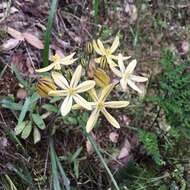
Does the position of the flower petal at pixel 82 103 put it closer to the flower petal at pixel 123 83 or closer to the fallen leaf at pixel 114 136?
the flower petal at pixel 123 83

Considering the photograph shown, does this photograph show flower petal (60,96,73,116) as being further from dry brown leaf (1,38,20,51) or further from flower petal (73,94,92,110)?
dry brown leaf (1,38,20,51)

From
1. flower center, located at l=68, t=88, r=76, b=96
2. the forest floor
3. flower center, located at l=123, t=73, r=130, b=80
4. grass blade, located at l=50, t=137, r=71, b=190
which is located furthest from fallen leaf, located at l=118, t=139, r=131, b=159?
flower center, located at l=68, t=88, r=76, b=96

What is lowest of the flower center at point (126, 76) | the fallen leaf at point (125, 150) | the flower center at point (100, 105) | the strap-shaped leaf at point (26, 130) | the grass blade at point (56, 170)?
the fallen leaf at point (125, 150)

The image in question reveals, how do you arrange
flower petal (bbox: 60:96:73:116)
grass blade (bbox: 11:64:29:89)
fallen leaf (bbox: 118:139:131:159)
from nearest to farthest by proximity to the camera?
flower petal (bbox: 60:96:73:116), grass blade (bbox: 11:64:29:89), fallen leaf (bbox: 118:139:131:159)

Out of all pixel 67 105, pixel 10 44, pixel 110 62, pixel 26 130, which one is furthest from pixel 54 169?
pixel 10 44

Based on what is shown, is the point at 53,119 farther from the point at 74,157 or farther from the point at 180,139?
the point at 180,139

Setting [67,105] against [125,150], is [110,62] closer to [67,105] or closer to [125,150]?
[67,105]

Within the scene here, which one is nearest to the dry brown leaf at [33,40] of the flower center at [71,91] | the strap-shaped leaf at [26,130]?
the strap-shaped leaf at [26,130]
